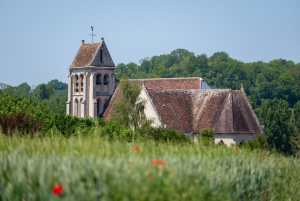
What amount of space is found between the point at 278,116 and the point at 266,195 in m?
57.5

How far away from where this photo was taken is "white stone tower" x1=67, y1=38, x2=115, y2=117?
51.5 m

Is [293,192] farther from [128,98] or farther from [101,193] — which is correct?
[128,98]

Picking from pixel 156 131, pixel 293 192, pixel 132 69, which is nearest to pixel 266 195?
pixel 293 192

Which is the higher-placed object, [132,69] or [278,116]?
[132,69]

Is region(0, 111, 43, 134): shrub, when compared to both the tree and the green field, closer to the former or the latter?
the green field

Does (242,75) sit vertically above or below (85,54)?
above

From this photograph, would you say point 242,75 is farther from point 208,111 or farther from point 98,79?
point 208,111

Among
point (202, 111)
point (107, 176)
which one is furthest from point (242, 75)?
point (107, 176)

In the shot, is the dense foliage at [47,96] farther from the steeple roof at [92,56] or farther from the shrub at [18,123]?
the shrub at [18,123]

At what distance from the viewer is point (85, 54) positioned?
173 feet

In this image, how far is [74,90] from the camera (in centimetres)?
5391

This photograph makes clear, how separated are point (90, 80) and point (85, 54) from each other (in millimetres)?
3562

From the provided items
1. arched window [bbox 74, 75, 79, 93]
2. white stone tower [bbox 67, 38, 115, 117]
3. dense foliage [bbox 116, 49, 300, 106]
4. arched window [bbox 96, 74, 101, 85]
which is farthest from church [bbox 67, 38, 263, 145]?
dense foliage [bbox 116, 49, 300, 106]

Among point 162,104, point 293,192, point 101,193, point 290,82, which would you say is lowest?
point 293,192
